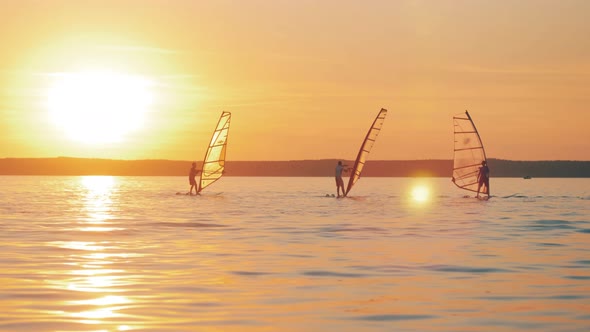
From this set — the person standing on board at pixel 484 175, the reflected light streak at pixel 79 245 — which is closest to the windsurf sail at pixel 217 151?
the person standing on board at pixel 484 175

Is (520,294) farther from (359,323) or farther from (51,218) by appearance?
(51,218)

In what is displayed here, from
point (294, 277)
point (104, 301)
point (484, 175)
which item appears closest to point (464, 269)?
point (294, 277)

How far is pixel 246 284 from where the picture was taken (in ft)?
44.8

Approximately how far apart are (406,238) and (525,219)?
926 centimetres

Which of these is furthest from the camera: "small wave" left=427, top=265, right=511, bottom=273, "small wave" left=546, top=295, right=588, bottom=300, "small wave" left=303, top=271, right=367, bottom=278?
"small wave" left=427, top=265, right=511, bottom=273

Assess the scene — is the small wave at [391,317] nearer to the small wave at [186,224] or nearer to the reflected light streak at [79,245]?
the reflected light streak at [79,245]

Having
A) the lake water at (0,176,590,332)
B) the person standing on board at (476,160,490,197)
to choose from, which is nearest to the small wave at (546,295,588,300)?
the lake water at (0,176,590,332)

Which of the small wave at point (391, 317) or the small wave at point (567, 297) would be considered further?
the small wave at point (567, 297)

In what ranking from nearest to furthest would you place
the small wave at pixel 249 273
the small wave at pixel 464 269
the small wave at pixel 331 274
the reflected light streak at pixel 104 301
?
1. the reflected light streak at pixel 104 301
2. the small wave at pixel 331 274
3. the small wave at pixel 249 273
4. the small wave at pixel 464 269

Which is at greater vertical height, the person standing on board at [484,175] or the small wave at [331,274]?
the person standing on board at [484,175]

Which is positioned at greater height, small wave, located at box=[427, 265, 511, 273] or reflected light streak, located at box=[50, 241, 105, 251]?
reflected light streak, located at box=[50, 241, 105, 251]

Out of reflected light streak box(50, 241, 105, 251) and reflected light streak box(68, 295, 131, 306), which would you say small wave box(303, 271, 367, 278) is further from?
reflected light streak box(50, 241, 105, 251)

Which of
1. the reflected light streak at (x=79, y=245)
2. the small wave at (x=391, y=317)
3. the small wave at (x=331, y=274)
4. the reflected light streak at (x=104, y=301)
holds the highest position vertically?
the reflected light streak at (x=79, y=245)

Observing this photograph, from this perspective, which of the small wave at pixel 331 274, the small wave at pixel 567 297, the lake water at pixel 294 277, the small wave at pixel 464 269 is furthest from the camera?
the small wave at pixel 464 269
